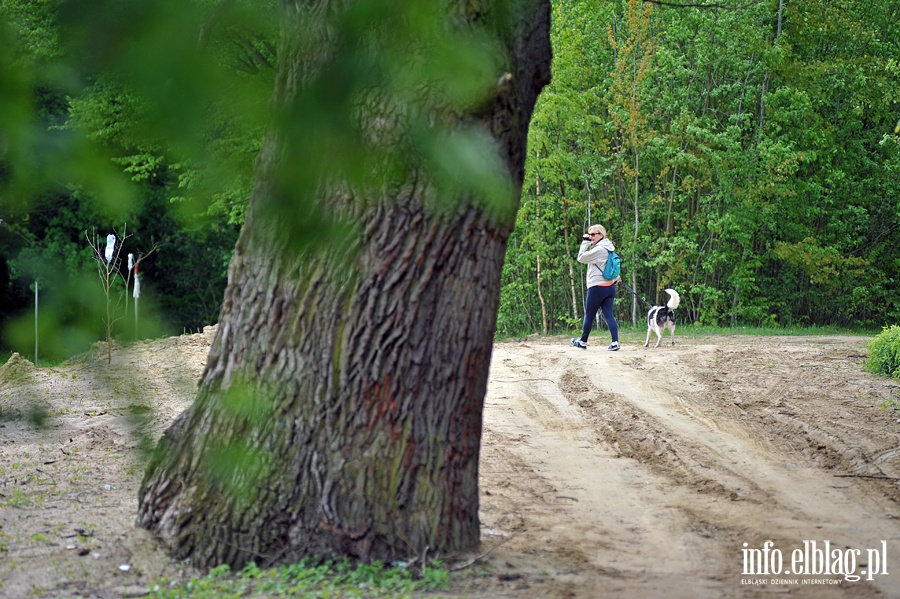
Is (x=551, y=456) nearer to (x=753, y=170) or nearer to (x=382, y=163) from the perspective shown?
(x=382, y=163)

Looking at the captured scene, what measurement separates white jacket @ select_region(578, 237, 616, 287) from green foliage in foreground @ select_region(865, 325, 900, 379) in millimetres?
4581

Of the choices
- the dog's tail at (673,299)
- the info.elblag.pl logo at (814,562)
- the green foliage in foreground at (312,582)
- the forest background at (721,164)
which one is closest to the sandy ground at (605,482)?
the info.elblag.pl logo at (814,562)

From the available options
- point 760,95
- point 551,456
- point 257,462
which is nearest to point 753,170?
point 760,95

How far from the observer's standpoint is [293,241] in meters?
1.25

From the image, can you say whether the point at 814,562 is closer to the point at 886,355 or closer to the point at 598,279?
the point at 886,355

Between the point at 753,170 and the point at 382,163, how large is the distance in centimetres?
2329

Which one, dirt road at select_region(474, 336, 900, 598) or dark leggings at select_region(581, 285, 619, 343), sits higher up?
dark leggings at select_region(581, 285, 619, 343)

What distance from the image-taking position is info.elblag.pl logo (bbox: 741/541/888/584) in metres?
4.75

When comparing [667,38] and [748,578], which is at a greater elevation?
[667,38]

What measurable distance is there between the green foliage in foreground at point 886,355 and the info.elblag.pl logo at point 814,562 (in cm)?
677

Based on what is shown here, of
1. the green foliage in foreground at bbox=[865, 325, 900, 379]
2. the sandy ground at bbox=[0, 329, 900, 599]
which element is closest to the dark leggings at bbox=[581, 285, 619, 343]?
the sandy ground at bbox=[0, 329, 900, 599]

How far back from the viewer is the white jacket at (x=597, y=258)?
51.0ft

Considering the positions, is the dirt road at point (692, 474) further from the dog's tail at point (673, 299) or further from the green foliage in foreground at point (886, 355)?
the dog's tail at point (673, 299)

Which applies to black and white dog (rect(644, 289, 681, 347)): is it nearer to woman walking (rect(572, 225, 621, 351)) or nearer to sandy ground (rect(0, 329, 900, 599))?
woman walking (rect(572, 225, 621, 351))
